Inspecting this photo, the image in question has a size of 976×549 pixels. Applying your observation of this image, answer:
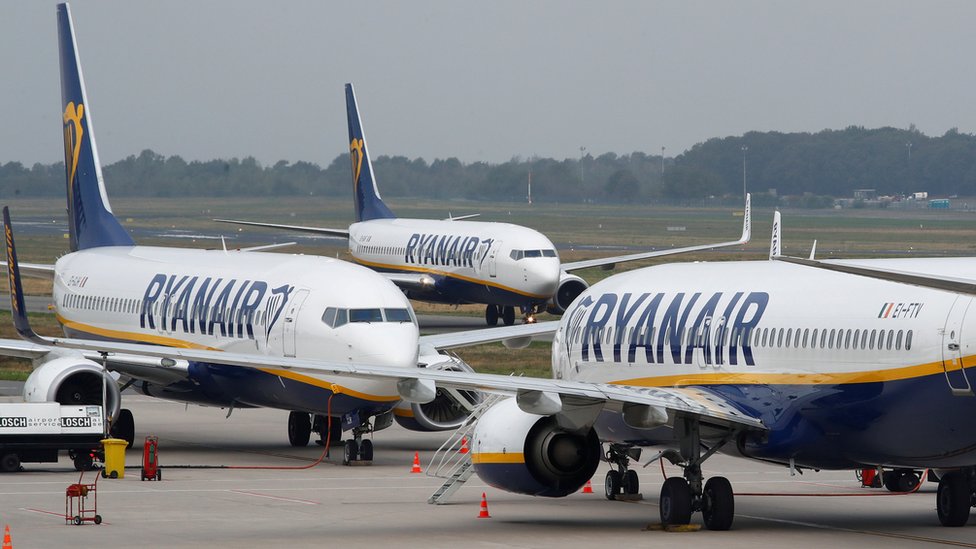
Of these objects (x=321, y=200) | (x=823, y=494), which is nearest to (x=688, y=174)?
(x=321, y=200)

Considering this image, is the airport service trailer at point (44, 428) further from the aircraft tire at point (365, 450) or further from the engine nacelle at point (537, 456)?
the engine nacelle at point (537, 456)

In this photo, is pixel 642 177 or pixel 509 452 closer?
pixel 509 452

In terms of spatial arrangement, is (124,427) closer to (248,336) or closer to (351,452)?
(248,336)

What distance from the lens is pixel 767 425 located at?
2100 centimetres

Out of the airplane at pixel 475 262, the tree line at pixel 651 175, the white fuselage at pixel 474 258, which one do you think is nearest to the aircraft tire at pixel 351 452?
the airplane at pixel 475 262

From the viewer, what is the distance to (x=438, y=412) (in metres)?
31.5

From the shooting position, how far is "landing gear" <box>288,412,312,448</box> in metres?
33.6

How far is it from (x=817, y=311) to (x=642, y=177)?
152393 mm

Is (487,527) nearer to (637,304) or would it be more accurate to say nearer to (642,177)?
(637,304)

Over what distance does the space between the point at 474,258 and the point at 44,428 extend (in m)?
35.0

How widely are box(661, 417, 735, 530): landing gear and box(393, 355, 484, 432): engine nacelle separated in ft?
32.8

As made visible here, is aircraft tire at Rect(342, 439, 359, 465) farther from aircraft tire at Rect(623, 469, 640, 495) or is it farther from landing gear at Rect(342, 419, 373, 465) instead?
aircraft tire at Rect(623, 469, 640, 495)

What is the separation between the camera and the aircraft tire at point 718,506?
21.1 meters

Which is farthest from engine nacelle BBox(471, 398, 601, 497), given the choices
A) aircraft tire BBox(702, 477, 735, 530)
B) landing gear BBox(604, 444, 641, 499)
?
landing gear BBox(604, 444, 641, 499)
